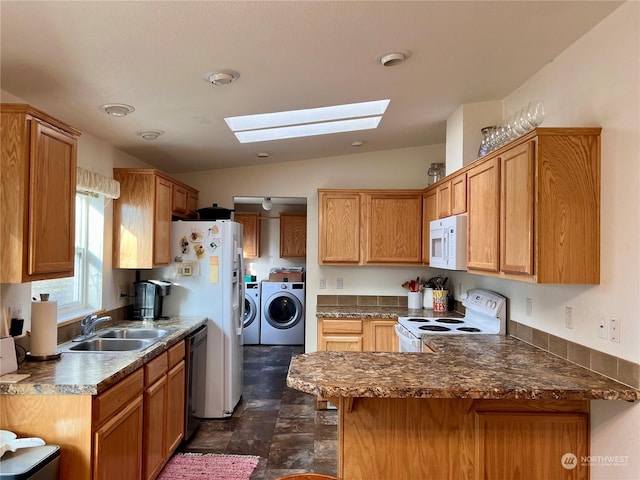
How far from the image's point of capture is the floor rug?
2676 mm

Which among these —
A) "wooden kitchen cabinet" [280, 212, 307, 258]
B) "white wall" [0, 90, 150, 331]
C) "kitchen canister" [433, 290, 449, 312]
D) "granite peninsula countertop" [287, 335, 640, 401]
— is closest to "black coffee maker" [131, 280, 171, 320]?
"white wall" [0, 90, 150, 331]

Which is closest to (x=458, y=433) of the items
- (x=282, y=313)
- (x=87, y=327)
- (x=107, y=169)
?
(x=87, y=327)

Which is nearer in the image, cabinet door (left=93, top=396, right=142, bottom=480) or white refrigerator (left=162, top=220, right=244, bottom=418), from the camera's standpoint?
cabinet door (left=93, top=396, right=142, bottom=480)

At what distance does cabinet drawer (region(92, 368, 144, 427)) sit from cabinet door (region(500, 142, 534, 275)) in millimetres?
2018

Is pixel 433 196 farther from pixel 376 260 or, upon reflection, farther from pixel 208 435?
pixel 208 435

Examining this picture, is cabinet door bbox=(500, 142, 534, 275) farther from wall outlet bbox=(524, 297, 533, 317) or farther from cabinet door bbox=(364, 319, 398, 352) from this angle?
cabinet door bbox=(364, 319, 398, 352)

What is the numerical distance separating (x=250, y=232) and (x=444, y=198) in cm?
402

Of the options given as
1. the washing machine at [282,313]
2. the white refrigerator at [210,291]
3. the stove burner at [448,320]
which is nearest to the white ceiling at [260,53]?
the white refrigerator at [210,291]

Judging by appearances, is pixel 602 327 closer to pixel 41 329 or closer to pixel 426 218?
pixel 426 218

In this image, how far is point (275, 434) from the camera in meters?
3.30

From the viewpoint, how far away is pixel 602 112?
1.91 metres

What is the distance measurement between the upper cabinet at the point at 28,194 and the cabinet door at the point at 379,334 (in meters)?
2.57

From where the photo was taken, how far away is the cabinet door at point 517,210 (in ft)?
6.48

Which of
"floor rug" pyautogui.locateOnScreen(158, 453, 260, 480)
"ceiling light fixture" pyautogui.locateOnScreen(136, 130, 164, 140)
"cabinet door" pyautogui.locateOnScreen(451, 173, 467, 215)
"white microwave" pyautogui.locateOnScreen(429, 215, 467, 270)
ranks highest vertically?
"ceiling light fixture" pyautogui.locateOnScreen(136, 130, 164, 140)
